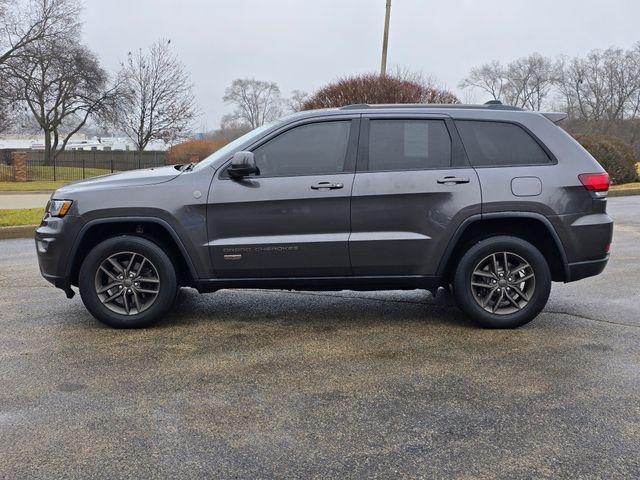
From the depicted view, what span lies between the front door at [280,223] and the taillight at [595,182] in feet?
6.25

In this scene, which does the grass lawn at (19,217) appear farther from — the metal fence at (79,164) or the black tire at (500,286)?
the metal fence at (79,164)

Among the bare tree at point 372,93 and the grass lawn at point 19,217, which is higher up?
the bare tree at point 372,93

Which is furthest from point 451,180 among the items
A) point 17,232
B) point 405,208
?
point 17,232

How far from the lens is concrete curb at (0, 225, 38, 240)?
434 inches

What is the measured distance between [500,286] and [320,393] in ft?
6.71

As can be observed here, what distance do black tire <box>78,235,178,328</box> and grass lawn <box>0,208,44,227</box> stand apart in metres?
7.55

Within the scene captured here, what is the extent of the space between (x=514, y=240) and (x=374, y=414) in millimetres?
2244

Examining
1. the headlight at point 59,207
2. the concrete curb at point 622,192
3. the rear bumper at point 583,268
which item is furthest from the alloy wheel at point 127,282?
the concrete curb at point 622,192

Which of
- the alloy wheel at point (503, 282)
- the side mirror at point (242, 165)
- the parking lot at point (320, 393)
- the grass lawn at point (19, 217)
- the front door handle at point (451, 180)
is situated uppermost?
the side mirror at point (242, 165)

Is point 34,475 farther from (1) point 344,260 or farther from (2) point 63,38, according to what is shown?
(2) point 63,38

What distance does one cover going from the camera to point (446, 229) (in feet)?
15.9

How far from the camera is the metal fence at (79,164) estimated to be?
32781mm

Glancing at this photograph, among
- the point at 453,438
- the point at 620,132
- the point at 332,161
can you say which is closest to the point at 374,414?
the point at 453,438

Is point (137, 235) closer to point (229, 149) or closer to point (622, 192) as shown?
point (229, 149)
